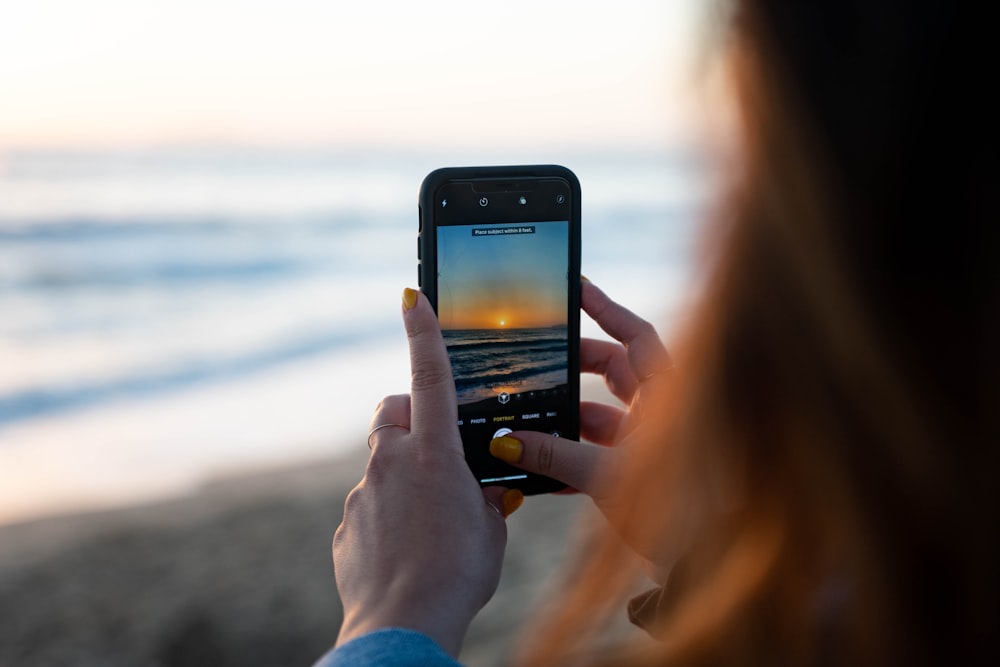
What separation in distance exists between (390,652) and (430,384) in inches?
18.1

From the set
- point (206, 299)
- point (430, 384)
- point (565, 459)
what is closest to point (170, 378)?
point (206, 299)

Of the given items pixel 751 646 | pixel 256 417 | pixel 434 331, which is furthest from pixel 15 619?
pixel 751 646

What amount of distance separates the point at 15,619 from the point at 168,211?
10262 mm

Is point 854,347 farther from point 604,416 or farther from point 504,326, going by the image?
point 604,416

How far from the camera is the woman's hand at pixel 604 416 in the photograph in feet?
5.29

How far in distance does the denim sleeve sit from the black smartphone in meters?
0.84

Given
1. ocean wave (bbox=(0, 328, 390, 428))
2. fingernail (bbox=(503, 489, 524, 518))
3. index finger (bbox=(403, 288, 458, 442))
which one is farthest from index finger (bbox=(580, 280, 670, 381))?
ocean wave (bbox=(0, 328, 390, 428))

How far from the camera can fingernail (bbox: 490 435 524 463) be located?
171 centimetres

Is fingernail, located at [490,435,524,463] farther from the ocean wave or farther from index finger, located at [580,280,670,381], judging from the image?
the ocean wave

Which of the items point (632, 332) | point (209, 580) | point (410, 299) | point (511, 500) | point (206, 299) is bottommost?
point (209, 580)

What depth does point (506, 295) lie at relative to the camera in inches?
71.8

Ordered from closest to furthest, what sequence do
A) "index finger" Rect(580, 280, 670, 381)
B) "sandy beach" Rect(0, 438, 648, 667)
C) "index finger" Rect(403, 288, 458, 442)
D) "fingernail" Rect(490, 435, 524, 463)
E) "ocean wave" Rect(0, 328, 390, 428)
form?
"index finger" Rect(403, 288, 458, 442)
"fingernail" Rect(490, 435, 524, 463)
"index finger" Rect(580, 280, 670, 381)
"sandy beach" Rect(0, 438, 648, 667)
"ocean wave" Rect(0, 328, 390, 428)

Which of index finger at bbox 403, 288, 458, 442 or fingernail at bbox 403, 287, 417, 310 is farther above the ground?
fingernail at bbox 403, 287, 417, 310

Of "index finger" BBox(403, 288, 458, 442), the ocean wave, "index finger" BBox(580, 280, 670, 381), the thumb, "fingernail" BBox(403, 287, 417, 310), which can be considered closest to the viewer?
"index finger" BBox(403, 288, 458, 442)
